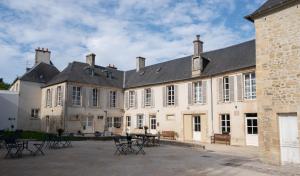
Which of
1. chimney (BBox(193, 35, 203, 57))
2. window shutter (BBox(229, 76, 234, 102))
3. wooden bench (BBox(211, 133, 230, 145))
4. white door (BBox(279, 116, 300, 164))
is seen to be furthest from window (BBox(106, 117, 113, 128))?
white door (BBox(279, 116, 300, 164))

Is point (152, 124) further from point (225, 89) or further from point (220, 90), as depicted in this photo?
point (225, 89)

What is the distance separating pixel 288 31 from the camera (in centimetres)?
872

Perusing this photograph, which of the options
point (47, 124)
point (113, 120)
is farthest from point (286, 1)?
point (47, 124)

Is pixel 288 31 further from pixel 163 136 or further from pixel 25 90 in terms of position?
pixel 25 90

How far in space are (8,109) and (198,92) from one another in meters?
15.7

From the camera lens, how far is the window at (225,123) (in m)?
16.2

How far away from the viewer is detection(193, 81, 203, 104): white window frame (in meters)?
18.1

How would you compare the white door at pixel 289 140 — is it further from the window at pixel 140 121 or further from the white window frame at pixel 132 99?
the white window frame at pixel 132 99

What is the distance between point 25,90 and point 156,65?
1132 cm

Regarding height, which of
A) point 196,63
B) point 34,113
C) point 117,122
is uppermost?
point 196,63

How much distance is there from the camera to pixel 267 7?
Answer: 9195mm

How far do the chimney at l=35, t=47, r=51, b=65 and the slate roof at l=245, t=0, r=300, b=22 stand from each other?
2061 centimetres

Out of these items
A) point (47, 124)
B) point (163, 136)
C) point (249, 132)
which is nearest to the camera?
point (249, 132)

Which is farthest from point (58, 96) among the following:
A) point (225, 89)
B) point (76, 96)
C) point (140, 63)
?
point (225, 89)
